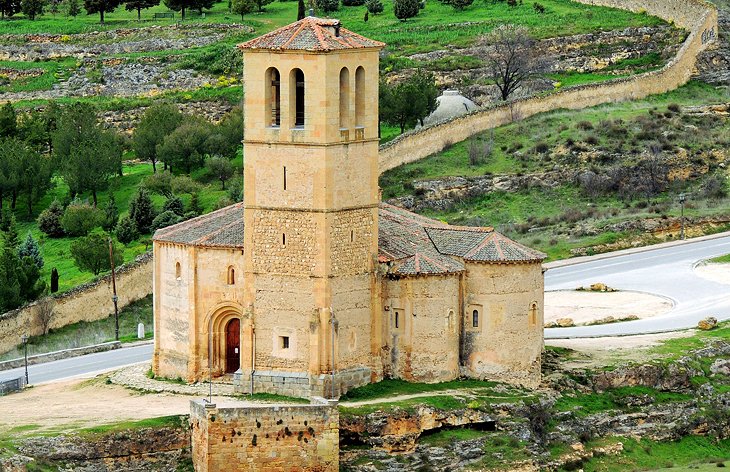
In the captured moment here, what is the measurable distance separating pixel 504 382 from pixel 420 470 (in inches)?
208

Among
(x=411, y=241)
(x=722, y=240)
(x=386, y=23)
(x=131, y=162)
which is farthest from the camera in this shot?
(x=386, y=23)

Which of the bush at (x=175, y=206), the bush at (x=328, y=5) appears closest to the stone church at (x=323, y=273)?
the bush at (x=175, y=206)

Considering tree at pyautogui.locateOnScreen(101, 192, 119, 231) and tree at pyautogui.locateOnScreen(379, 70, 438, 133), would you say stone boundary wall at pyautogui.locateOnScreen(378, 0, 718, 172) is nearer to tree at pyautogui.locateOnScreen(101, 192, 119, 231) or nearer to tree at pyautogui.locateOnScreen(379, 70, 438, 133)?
tree at pyautogui.locateOnScreen(379, 70, 438, 133)

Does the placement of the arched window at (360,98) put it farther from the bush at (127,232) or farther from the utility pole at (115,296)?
the bush at (127,232)

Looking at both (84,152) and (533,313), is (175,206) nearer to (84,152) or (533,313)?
(84,152)

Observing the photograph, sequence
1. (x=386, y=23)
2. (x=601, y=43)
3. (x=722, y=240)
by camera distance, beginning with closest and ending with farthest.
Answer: (x=722, y=240), (x=601, y=43), (x=386, y=23)

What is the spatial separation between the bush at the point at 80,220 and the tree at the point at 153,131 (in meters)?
7.82

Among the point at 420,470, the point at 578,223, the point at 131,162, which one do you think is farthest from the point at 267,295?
the point at 131,162

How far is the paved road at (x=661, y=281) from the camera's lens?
8588 cm

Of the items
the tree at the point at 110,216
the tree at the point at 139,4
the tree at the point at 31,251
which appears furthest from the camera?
the tree at the point at 139,4

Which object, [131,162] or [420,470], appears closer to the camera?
[420,470]

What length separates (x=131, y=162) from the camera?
112750mm

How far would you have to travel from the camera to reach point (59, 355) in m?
83.5

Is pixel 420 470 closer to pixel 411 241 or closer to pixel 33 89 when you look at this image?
pixel 411 241
